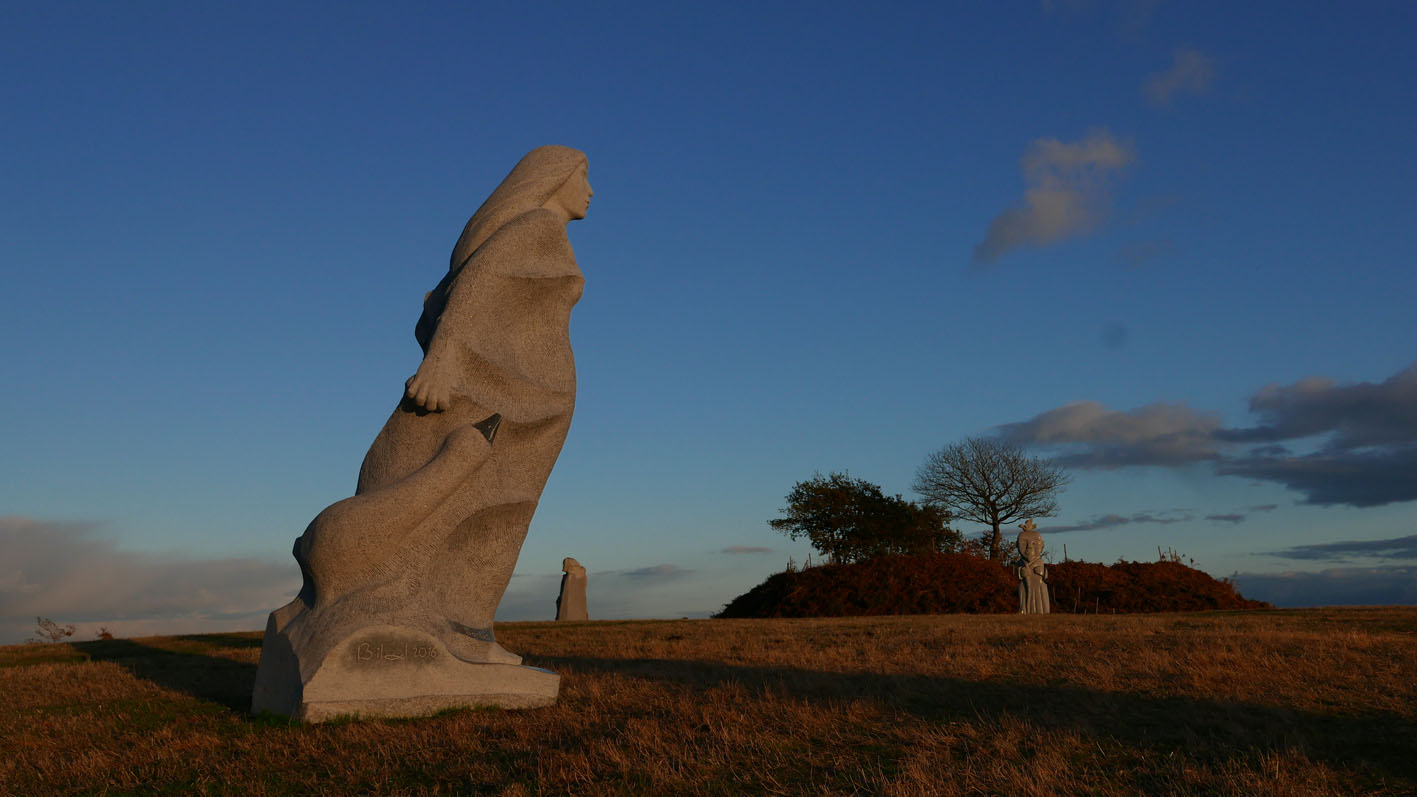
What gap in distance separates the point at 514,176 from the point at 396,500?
3.01 metres

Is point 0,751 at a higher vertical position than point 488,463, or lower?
lower

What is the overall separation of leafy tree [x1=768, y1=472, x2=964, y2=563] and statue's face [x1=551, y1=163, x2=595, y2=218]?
88.3ft

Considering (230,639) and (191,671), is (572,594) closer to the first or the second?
(230,639)

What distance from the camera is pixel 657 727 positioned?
564cm

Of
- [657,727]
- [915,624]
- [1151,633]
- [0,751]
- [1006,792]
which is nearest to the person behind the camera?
[1006,792]

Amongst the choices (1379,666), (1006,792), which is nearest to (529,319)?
(1006,792)

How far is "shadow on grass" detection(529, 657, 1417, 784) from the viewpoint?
510 cm

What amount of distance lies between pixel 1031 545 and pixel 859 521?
1252cm

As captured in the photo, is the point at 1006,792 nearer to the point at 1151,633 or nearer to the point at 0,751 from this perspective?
the point at 0,751

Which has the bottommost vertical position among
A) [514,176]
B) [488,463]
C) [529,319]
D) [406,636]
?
[406,636]

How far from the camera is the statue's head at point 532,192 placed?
797 cm

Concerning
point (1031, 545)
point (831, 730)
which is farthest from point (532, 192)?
point (1031, 545)

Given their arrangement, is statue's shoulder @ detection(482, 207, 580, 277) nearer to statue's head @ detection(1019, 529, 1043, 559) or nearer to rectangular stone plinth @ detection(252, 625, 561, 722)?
rectangular stone plinth @ detection(252, 625, 561, 722)

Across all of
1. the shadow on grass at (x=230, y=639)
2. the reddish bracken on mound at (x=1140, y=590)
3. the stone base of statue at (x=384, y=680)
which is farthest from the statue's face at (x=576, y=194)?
the reddish bracken on mound at (x=1140, y=590)
